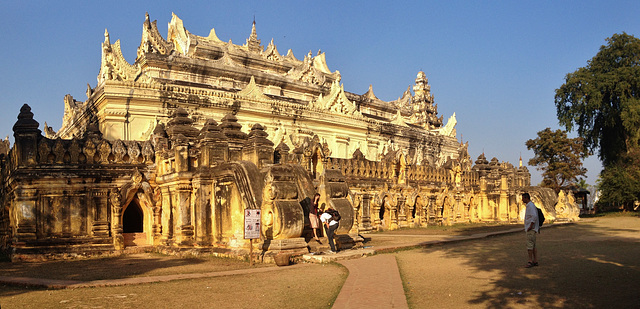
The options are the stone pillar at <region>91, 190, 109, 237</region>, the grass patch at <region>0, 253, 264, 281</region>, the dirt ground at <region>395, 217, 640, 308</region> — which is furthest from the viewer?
the stone pillar at <region>91, 190, 109, 237</region>

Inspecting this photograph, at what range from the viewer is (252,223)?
41.6 feet

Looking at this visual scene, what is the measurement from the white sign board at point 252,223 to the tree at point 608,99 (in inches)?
1392

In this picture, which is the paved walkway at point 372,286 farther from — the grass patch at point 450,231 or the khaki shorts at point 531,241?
the grass patch at point 450,231

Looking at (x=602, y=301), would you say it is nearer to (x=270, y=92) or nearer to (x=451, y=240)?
(x=451, y=240)

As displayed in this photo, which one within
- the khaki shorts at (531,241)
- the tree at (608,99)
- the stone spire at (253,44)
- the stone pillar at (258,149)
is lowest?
the khaki shorts at (531,241)

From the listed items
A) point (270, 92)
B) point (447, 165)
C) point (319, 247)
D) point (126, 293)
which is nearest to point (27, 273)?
point (126, 293)

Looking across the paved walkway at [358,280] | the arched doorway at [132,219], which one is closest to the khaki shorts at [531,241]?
the paved walkway at [358,280]

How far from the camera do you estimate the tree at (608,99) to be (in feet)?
132

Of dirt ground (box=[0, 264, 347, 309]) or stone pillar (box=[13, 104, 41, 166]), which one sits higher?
stone pillar (box=[13, 104, 41, 166])

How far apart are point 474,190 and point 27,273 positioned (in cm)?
2530

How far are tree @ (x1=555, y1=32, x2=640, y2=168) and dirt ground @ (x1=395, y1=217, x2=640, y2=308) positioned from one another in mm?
28734

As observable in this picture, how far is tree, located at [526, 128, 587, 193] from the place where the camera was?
49.0m

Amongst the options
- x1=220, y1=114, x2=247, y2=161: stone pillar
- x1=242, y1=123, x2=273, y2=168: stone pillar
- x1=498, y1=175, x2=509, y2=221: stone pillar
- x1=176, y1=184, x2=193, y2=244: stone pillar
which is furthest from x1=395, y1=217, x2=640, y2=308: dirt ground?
x1=498, y1=175, x2=509, y2=221: stone pillar

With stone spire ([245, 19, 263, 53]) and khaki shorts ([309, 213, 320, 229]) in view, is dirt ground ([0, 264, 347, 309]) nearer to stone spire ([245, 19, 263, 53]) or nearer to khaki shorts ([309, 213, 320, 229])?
khaki shorts ([309, 213, 320, 229])
